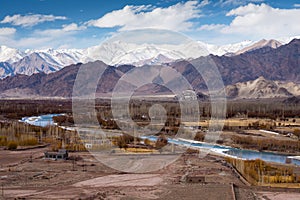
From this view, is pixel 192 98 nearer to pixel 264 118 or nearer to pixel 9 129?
pixel 264 118

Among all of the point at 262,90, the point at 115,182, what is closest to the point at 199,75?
the point at 262,90

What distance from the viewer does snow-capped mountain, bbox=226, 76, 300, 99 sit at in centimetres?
10834

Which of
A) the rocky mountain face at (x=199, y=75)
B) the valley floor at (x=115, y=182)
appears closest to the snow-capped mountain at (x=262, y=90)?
the rocky mountain face at (x=199, y=75)

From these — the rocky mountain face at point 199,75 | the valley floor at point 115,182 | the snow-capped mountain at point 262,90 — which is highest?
the rocky mountain face at point 199,75

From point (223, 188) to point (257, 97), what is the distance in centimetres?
9408

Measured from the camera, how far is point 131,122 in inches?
1870

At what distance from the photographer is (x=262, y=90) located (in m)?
112

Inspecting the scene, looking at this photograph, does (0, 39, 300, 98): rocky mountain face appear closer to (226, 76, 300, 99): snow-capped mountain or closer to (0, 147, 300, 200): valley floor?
(226, 76, 300, 99): snow-capped mountain

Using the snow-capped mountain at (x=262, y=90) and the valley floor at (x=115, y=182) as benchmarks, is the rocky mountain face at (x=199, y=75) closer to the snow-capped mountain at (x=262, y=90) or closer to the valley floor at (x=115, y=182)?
the snow-capped mountain at (x=262, y=90)

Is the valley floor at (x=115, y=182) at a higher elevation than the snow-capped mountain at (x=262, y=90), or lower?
lower

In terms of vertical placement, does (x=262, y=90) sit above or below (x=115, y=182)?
above

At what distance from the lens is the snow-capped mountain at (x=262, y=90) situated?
355 feet

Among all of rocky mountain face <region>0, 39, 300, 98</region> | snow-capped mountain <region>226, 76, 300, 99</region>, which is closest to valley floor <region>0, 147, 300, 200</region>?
snow-capped mountain <region>226, 76, 300, 99</region>

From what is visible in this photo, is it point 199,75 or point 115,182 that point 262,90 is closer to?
point 199,75
